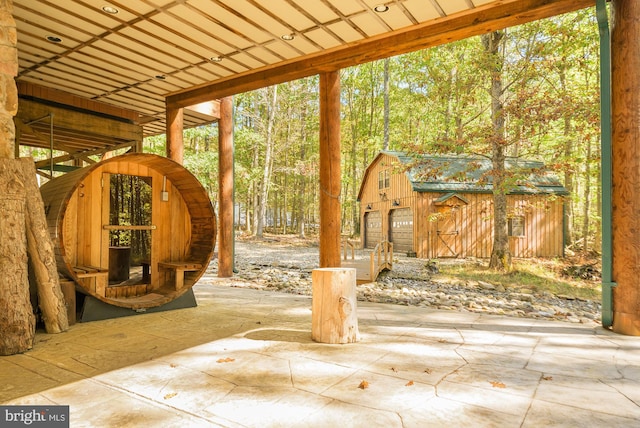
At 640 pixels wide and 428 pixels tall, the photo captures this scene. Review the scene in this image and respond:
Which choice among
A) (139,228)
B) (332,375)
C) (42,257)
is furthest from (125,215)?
(332,375)

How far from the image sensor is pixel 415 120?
30500 mm

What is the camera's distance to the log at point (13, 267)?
3506 mm

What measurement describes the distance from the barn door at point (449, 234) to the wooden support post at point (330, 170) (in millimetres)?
11787

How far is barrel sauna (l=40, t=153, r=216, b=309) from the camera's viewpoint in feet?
15.2

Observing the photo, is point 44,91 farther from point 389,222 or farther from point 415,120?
point 415,120

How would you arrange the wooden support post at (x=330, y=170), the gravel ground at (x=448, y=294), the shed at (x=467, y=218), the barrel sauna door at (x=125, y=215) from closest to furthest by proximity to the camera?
1. the wooden support post at (x=330, y=170)
2. the gravel ground at (x=448, y=294)
3. the barrel sauna door at (x=125, y=215)
4. the shed at (x=467, y=218)

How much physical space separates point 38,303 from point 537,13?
21.9 ft

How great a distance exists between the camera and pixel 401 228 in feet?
60.1

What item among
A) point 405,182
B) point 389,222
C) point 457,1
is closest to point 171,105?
point 457,1

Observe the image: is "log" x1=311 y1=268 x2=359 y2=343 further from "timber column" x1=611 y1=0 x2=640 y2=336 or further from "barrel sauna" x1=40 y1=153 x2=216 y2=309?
"timber column" x1=611 y1=0 x2=640 y2=336

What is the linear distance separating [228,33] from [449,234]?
13.8 metres

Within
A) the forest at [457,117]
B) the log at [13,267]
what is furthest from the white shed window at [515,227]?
the log at [13,267]

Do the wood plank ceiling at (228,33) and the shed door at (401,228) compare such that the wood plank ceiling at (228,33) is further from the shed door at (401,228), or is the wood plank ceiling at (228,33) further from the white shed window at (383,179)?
the white shed window at (383,179)

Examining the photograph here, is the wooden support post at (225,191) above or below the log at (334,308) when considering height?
above
